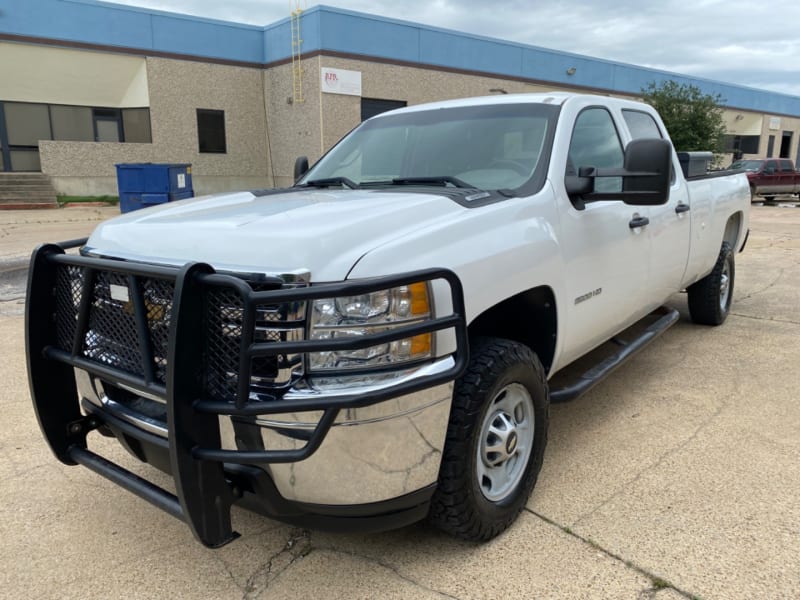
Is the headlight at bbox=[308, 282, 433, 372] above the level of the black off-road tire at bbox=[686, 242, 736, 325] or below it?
above

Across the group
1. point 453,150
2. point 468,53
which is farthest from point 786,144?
point 453,150

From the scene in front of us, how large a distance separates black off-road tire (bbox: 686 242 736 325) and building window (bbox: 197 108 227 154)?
69.7ft

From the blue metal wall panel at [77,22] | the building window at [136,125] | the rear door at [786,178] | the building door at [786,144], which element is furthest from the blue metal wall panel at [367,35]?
the building door at [786,144]

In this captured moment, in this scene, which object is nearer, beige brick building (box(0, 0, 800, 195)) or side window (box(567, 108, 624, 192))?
side window (box(567, 108, 624, 192))

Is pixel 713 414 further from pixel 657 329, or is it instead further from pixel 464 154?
pixel 464 154

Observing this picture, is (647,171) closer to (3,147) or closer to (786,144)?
(3,147)

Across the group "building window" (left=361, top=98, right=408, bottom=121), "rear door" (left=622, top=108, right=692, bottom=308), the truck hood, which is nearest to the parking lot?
"rear door" (left=622, top=108, right=692, bottom=308)

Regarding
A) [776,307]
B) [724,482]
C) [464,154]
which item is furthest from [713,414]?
[776,307]

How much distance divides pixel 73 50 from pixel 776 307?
898 inches

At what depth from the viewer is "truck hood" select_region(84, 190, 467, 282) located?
7.05 ft

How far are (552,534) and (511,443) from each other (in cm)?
45

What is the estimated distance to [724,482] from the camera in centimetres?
319

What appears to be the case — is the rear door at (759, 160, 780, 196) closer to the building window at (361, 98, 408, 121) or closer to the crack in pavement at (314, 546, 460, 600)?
the building window at (361, 98, 408, 121)

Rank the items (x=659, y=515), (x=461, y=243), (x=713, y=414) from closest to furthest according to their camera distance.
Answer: (x=461, y=243) → (x=659, y=515) → (x=713, y=414)
